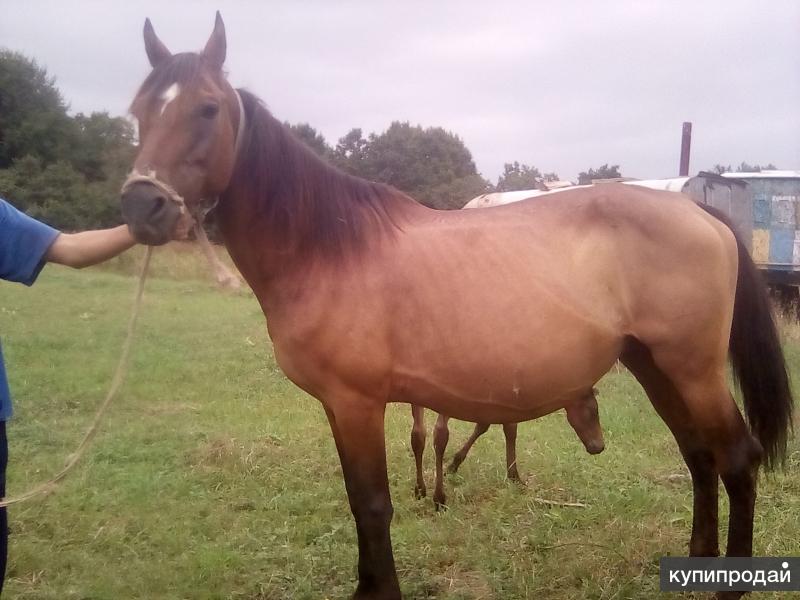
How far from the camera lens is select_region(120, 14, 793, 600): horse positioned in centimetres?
250

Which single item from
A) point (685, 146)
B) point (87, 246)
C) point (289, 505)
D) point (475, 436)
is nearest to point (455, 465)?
point (475, 436)

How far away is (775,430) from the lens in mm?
3107

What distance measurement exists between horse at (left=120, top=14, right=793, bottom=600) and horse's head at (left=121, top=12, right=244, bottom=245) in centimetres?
1

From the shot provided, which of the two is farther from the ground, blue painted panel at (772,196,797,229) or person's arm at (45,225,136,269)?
blue painted panel at (772,196,797,229)

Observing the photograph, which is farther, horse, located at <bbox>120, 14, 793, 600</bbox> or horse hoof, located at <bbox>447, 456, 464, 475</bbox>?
horse hoof, located at <bbox>447, 456, 464, 475</bbox>

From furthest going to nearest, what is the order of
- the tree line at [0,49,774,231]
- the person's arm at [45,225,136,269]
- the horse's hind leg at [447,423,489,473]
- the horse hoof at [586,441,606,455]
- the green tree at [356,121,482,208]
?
1. the green tree at [356,121,482,208]
2. the tree line at [0,49,774,231]
3. the horse's hind leg at [447,423,489,473]
4. the horse hoof at [586,441,606,455]
5. the person's arm at [45,225,136,269]

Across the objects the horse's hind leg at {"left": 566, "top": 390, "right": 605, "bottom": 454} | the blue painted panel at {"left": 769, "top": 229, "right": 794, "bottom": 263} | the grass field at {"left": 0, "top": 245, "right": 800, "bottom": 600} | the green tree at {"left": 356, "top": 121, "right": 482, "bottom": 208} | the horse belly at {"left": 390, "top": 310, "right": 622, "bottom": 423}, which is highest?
the green tree at {"left": 356, "top": 121, "right": 482, "bottom": 208}

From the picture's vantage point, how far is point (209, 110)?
7.47 feet

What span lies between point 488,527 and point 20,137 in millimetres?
14506

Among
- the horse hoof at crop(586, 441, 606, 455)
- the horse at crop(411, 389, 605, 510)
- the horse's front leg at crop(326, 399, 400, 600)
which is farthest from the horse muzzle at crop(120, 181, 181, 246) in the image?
the horse hoof at crop(586, 441, 606, 455)

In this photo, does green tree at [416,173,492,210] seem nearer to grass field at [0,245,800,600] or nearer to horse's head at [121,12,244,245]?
grass field at [0,245,800,600]

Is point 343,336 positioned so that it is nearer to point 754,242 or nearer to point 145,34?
point 145,34

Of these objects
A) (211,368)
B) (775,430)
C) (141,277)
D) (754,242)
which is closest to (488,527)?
(775,430)

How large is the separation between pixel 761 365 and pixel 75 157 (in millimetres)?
14546
